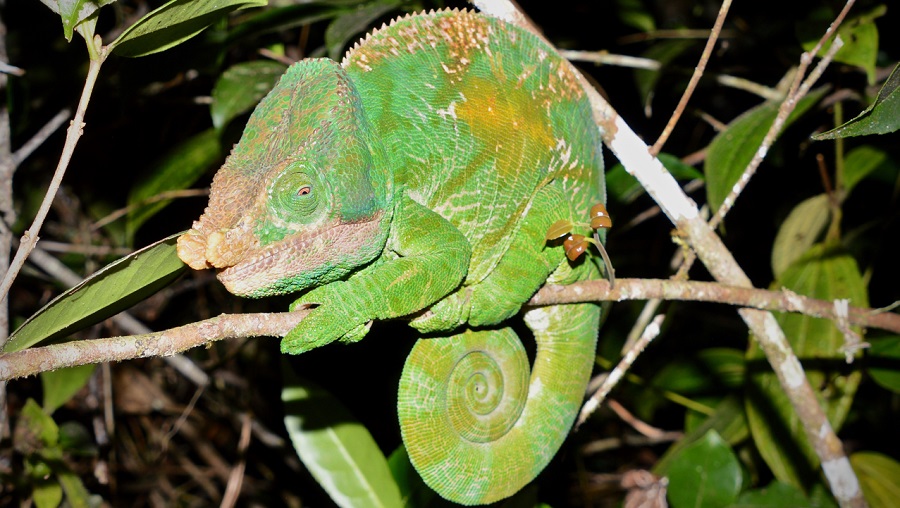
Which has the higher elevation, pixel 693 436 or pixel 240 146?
pixel 240 146

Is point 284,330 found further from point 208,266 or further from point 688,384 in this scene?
point 688,384

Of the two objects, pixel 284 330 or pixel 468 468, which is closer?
pixel 284 330

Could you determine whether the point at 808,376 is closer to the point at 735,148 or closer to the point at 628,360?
the point at 735,148

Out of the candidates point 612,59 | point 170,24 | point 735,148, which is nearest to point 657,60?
point 612,59

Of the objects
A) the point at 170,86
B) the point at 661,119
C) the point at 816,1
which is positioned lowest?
the point at 661,119

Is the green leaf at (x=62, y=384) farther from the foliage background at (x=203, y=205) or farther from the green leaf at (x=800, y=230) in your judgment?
the green leaf at (x=800, y=230)

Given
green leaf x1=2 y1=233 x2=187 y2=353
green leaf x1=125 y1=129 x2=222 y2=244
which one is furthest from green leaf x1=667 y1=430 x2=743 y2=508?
green leaf x1=125 y1=129 x2=222 y2=244

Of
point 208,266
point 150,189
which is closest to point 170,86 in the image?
point 150,189
